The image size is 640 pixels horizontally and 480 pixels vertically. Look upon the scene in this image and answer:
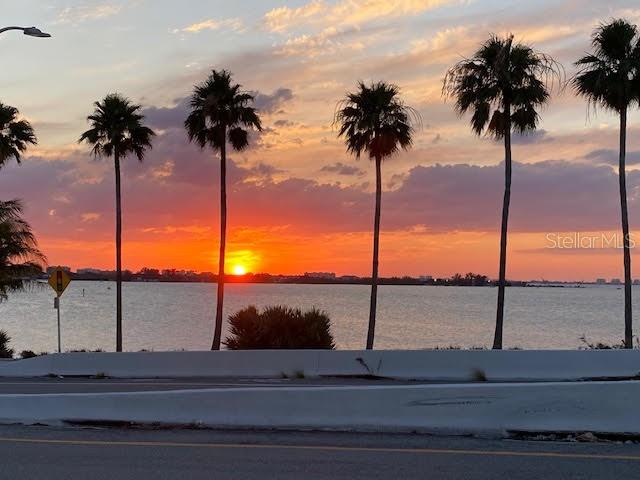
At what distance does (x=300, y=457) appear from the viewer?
8391mm

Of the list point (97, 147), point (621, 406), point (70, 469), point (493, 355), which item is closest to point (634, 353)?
point (493, 355)

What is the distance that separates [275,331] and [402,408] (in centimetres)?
1912

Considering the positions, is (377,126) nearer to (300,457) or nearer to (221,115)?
(221,115)

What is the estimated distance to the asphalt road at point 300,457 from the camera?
7652mm

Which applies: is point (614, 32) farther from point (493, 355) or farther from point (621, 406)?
point (621, 406)

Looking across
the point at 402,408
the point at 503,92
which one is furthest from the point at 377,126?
the point at 402,408

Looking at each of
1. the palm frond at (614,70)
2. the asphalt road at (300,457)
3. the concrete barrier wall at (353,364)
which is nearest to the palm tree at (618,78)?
the palm frond at (614,70)

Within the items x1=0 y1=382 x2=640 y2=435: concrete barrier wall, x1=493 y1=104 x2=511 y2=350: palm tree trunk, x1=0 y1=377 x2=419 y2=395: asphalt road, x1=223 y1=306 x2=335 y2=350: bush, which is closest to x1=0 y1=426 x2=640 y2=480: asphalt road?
x1=0 y1=382 x2=640 y2=435: concrete barrier wall

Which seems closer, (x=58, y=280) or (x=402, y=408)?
(x=402, y=408)

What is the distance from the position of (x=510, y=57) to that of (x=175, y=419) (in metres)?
27.5

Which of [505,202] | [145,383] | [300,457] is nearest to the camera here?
[300,457]

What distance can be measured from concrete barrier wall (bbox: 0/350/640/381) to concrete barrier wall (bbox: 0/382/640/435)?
903 cm

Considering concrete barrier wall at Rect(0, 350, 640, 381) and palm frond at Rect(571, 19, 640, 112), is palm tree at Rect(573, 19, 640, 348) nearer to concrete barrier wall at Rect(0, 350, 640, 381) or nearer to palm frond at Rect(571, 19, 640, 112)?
palm frond at Rect(571, 19, 640, 112)

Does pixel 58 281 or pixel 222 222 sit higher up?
pixel 222 222
